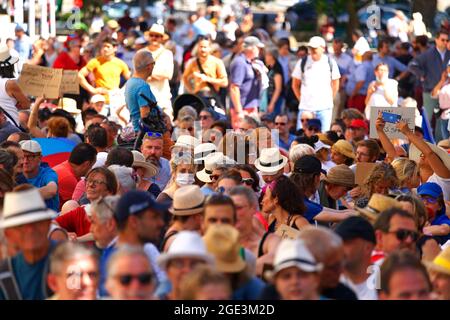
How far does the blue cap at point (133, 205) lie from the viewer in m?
8.42

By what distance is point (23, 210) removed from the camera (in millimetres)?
7984

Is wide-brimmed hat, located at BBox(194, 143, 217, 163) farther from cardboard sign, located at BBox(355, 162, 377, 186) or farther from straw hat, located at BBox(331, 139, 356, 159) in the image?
straw hat, located at BBox(331, 139, 356, 159)

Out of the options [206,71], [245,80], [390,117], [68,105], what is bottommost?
[245,80]

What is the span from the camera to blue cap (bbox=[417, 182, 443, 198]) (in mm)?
11594

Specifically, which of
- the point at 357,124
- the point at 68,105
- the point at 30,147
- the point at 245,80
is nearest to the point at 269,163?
the point at 30,147

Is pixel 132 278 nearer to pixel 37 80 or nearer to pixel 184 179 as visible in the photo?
pixel 184 179

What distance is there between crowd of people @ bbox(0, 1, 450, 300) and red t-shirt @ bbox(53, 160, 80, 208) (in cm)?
1

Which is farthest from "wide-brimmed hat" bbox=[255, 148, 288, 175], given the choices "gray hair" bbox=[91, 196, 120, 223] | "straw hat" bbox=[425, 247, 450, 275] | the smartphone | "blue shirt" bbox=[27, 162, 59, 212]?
"straw hat" bbox=[425, 247, 450, 275]

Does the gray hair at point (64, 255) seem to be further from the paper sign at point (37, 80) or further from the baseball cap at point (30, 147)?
the paper sign at point (37, 80)

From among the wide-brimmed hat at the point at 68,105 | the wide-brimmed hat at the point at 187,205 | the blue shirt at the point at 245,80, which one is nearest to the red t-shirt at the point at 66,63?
the blue shirt at the point at 245,80

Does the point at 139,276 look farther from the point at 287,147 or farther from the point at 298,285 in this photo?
the point at 287,147

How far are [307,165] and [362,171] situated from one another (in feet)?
3.22

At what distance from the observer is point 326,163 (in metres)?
14.8

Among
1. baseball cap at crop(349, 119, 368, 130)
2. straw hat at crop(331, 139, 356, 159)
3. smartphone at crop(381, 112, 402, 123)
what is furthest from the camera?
baseball cap at crop(349, 119, 368, 130)
